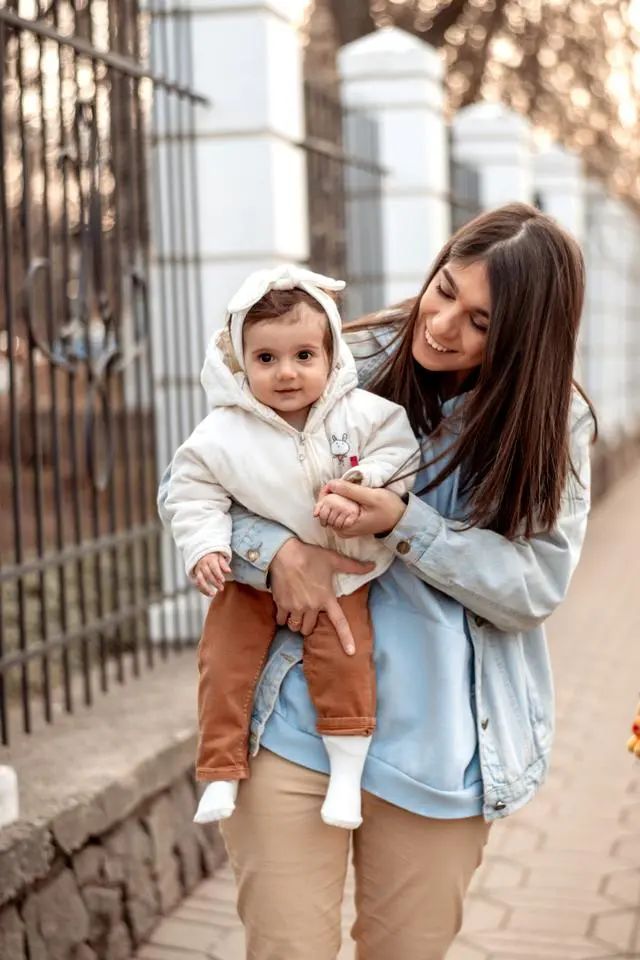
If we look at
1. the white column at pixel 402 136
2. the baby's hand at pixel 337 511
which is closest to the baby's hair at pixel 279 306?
the baby's hand at pixel 337 511

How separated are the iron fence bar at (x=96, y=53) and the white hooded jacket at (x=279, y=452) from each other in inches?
74.3

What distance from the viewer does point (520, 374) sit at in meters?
2.40

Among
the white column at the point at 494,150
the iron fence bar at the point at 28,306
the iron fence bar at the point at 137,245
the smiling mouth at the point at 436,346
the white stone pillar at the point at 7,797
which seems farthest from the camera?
the white column at the point at 494,150

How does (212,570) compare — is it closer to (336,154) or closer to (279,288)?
(279,288)

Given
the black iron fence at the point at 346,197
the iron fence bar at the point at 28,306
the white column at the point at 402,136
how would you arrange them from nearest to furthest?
1. the iron fence bar at the point at 28,306
2. the black iron fence at the point at 346,197
3. the white column at the point at 402,136

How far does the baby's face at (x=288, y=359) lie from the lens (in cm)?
239

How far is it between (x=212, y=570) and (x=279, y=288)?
48 centimetres

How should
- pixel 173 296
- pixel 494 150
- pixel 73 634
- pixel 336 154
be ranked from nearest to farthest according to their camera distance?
pixel 73 634
pixel 173 296
pixel 336 154
pixel 494 150

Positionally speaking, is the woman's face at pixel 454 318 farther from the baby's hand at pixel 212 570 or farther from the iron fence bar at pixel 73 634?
the iron fence bar at pixel 73 634

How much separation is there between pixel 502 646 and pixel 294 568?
0.43 meters

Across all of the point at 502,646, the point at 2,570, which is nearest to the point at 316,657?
the point at 502,646

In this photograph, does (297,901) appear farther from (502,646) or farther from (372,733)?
(502,646)

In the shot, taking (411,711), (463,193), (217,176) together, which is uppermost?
(463,193)

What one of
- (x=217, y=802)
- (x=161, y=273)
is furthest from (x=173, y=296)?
(x=217, y=802)
